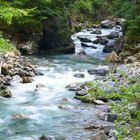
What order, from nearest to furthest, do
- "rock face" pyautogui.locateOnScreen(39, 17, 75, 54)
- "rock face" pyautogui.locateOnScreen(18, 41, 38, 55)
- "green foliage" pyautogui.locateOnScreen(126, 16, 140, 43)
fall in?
"green foliage" pyautogui.locateOnScreen(126, 16, 140, 43)
"rock face" pyautogui.locateOnScreen(18, 41, 38, 55)
"rock face" pyautogui.locateOnScreen(39, 17, 75, 54)

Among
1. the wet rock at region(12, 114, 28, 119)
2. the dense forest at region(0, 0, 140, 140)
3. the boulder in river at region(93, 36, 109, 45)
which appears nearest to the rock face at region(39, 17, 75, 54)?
the dense forest at region(0, 0, 140, 140)

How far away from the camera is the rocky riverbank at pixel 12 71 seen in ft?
63.8

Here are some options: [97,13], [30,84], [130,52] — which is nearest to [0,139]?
[30,84]

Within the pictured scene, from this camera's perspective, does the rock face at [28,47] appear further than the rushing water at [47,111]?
Yes

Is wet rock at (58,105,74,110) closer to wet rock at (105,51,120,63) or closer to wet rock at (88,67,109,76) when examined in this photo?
wet rock at (88,67,109,76)

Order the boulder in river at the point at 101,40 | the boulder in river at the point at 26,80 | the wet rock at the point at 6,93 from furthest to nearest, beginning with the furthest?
the boulder in river at the point at 101,40 → the boulder in river at the point at 26,80 → the wet rock at the point at 6,93

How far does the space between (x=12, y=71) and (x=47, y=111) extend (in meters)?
6.79

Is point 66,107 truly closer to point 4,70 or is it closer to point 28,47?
point 4,70

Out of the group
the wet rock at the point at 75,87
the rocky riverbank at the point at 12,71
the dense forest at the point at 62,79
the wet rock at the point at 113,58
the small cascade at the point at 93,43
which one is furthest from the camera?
the small cascade at the point at 93,43

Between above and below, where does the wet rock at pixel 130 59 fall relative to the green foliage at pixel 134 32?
below

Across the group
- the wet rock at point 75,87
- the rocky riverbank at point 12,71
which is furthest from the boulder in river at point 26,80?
the wet rock at point 75,87

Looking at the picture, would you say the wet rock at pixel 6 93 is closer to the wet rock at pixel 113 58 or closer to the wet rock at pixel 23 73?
the wet rock at pixel 23 73

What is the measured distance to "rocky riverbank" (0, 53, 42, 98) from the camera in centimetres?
1943

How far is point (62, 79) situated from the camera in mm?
22359
